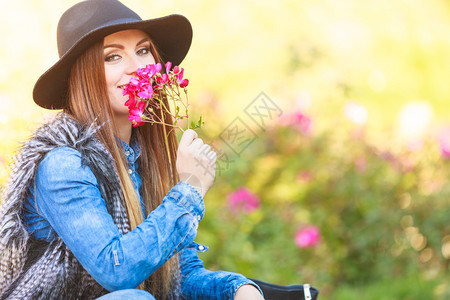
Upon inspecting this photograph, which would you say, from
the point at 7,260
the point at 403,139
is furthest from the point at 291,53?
the point at 7,260

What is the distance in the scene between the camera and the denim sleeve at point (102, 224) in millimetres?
1598

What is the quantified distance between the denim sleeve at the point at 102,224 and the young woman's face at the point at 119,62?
0.27 metres

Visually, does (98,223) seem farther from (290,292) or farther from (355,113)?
(355,113)

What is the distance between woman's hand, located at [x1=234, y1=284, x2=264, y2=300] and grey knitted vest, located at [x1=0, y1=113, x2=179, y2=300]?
41cm

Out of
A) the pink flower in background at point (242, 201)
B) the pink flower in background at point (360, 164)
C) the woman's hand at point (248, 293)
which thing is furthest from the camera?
the pink flower in background at point (360, 164)

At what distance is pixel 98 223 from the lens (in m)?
1.62

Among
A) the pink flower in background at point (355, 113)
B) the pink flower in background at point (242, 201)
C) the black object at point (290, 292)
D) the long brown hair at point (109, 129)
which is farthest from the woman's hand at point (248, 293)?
the pink flower in background at point (355, 113)

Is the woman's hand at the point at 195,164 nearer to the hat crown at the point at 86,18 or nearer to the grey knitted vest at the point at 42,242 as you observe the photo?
the grey knitted vest at the point at 42,242

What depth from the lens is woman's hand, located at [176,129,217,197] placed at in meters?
1.75

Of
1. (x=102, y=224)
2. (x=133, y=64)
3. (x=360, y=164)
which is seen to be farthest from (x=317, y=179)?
(x=102, y=224)

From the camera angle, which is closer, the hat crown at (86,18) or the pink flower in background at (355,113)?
the hat crown at (86,18)

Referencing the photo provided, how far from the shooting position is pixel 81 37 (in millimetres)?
1842

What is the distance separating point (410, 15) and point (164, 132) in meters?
5.56

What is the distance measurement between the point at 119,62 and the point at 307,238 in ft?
7.22
